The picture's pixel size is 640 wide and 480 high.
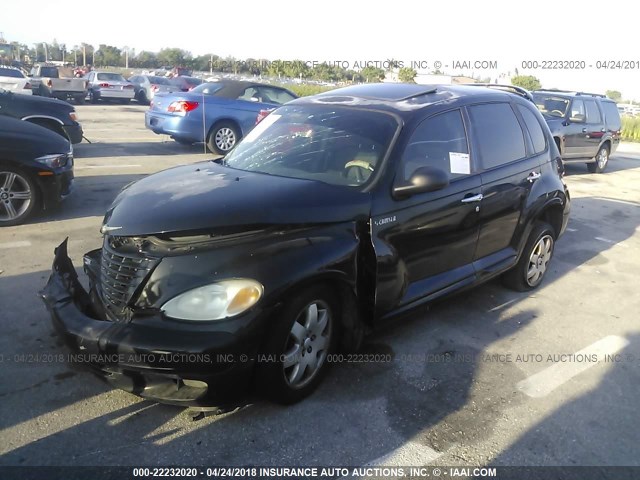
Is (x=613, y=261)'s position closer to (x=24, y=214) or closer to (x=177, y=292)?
(x=177, y=292)

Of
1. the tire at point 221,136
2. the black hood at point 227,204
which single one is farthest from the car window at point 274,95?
the black hood at point 227,204

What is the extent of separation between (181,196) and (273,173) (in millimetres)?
757

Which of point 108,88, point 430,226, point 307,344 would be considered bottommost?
point 307,344

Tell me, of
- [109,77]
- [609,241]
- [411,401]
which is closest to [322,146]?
[411,401]

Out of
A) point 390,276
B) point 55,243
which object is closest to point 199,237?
point 390,276

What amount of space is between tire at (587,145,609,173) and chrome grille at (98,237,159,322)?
46.2 ft

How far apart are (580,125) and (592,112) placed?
3.24 feet

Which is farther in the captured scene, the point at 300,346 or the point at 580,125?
the point at 580,125

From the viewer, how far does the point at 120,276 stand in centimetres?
301

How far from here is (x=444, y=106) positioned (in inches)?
164

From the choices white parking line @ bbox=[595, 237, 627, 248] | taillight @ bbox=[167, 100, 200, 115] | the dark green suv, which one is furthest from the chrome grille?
the dark green suv

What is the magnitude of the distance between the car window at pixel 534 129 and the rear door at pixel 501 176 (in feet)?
0.06

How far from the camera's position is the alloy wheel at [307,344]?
9.99 ft

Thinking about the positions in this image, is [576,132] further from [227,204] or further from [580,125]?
[227,204]
